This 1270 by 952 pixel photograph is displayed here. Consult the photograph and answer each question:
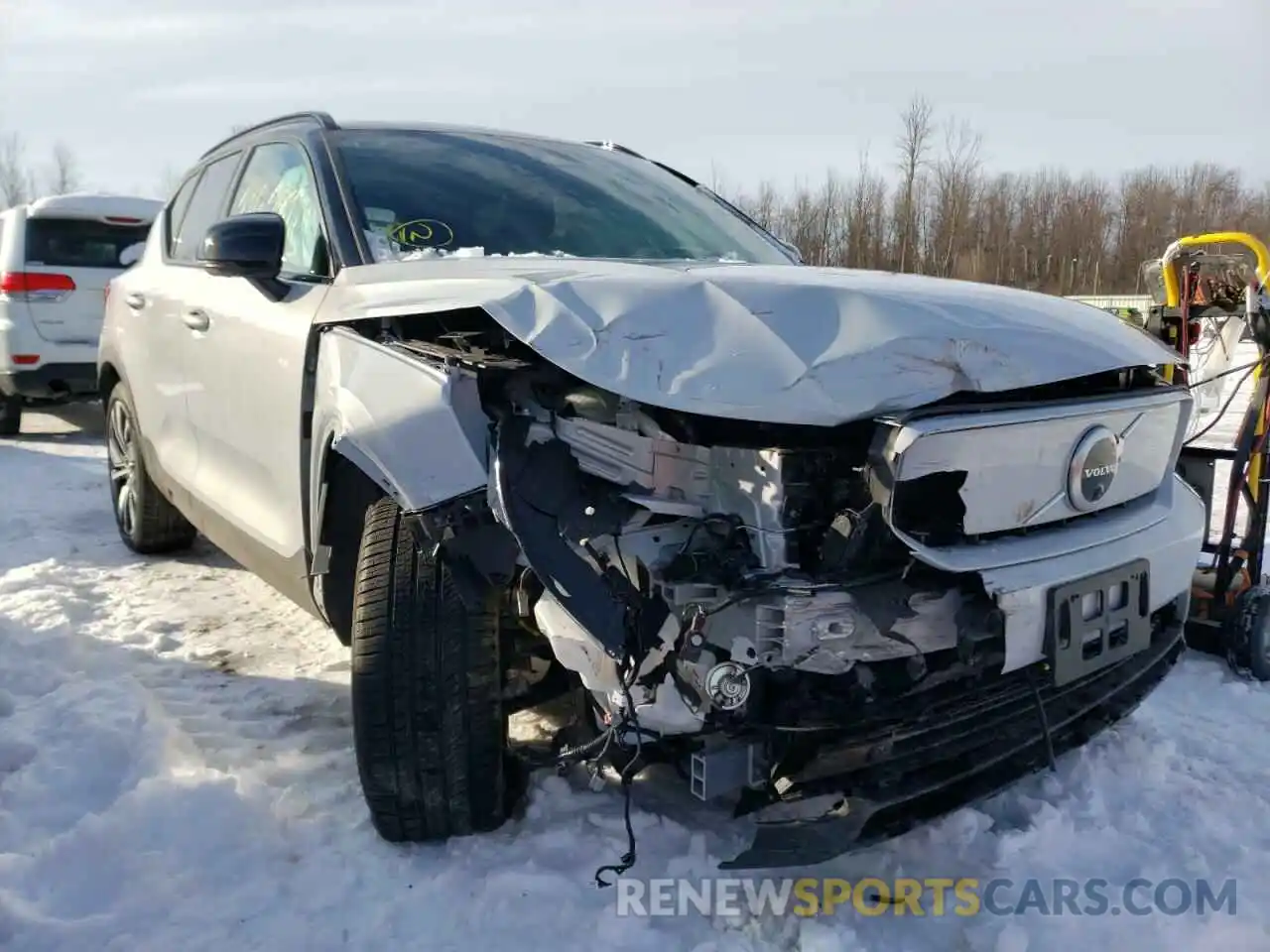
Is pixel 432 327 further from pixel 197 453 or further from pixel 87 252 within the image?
pixel 87 252

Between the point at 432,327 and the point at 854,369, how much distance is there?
1081mm

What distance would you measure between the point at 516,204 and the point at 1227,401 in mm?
2611

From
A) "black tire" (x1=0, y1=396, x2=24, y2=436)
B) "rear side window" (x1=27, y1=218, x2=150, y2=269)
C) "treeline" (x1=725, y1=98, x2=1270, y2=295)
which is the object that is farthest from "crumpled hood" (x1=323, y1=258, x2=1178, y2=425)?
"treeline" (x1=725, y1=98, x2=1270, y2=295)

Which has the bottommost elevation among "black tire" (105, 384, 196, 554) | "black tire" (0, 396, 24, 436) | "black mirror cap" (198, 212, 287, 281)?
"black tire" (0, 396, 24, 436)

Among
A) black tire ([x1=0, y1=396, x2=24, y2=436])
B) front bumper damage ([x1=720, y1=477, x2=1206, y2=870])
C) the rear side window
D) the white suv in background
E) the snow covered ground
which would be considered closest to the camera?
front bumper damage ([x1=720, y1=477, x2=1206, y2=870])

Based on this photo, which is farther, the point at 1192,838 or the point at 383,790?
the point at 1192,838

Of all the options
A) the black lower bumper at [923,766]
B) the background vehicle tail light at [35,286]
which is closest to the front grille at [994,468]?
the black lower bumper at [923,766]

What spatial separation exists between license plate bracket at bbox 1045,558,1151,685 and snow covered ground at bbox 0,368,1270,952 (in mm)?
536

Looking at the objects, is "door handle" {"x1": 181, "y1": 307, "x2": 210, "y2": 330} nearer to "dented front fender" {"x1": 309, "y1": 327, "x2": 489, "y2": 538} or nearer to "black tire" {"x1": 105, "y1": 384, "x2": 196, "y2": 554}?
"black tire" {"x1": 105, "y1": 384, "x2": 196, "y2": 554}

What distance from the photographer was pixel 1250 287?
142 inches

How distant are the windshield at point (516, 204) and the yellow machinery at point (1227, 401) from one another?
5.13 ft

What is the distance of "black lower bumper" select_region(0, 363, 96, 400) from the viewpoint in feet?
27.3

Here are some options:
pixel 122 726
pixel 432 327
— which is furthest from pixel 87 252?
pixel 432 327

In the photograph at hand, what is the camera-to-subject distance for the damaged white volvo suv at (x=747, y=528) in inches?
77.8
